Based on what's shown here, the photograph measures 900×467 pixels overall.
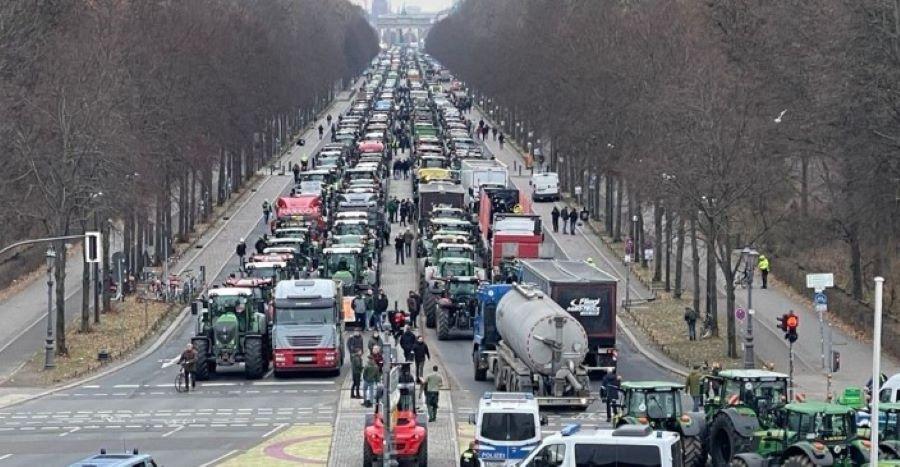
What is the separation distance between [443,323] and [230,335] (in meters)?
10.8

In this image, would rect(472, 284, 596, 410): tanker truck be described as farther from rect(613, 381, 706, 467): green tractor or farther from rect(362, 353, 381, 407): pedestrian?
rect(613, 381, 706, 467): green tractor

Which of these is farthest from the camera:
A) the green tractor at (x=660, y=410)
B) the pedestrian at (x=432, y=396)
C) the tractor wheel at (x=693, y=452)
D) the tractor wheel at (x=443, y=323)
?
the tractor wheel at (x=443, y=323)

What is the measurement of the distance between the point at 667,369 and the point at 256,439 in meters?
18.3

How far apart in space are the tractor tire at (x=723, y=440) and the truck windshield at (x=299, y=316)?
2001cm

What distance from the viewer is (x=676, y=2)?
10050 centimetres

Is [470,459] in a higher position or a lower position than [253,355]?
lower

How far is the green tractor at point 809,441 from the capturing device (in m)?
36.3

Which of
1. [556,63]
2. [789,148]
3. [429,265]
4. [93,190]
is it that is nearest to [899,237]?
[789,148]

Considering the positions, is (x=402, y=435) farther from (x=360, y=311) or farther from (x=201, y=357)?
(x=360, y=311)

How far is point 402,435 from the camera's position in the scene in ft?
140

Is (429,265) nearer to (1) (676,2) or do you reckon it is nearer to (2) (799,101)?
(2) (799,101)

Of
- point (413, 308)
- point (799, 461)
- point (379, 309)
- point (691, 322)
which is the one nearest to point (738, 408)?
point (799, 461)

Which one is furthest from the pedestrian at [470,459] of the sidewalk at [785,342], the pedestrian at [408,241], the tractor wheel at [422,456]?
the pedestrian at [408,241]

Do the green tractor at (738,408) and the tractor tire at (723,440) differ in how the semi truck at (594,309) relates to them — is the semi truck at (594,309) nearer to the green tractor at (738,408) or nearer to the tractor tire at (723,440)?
the green tractor at (738,408)
